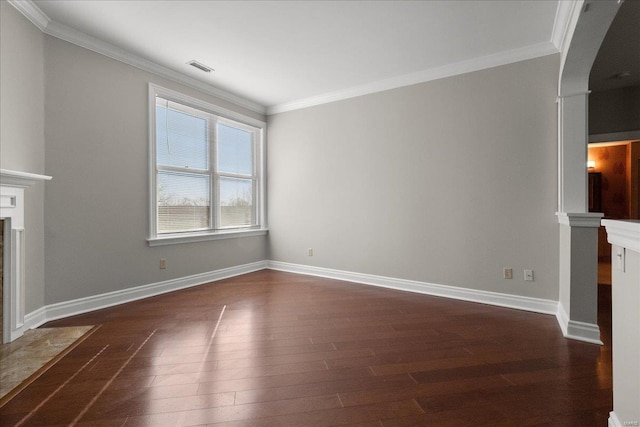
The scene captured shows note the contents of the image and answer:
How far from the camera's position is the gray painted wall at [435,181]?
304 cm

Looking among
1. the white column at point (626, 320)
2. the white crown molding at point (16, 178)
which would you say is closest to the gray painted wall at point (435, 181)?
the white column at point (626, 320)

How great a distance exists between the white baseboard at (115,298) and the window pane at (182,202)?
0.69m

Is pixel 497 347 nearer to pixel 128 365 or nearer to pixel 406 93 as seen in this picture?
pixel 128 365

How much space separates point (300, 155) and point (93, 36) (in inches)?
111

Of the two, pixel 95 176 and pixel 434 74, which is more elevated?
pixel 434 74

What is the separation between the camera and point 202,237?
13.5ft

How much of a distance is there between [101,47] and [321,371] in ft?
12.4

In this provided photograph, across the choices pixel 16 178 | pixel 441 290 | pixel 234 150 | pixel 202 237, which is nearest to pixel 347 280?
pixel 441 290

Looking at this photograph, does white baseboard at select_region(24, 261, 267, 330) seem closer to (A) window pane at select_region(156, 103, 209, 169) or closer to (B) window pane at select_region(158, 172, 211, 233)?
(B) window pane at select_region(158, 172, 211, 233)

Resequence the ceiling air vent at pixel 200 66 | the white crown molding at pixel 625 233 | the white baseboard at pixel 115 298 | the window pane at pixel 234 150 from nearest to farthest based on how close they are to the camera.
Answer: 1. the white crown molding at pixel 625 233
2. the white baseboard at pixel 115 298
3. the ceiling air vent at pixel 200 66
4. the window pane at pixel 234 150

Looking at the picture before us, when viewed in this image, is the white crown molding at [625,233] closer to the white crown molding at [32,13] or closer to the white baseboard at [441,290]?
the white baseboard at [441,290]

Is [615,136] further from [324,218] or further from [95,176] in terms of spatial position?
[95,176]

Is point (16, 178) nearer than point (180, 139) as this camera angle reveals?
Yes

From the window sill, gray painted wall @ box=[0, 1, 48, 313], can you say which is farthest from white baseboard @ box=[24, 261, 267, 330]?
the window sill
